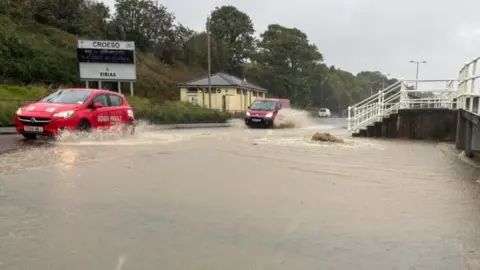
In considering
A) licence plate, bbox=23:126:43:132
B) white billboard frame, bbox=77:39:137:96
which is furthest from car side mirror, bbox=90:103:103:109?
white billboard frame, bbox=77:39:137:96

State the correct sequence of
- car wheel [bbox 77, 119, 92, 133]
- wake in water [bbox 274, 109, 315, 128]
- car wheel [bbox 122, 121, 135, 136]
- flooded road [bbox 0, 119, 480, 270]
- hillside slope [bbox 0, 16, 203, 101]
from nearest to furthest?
flooded road [bbox 0, 119, 480, 270]
car wheel [bbox 77, 119, 92, 133]
car wheel [bbox 122, 121, 135, 136]
wake in water [bbox 274, 109, 315, 128]
hillside slope [bbox 0, 16, 203, 101]

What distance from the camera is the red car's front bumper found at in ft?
34.2

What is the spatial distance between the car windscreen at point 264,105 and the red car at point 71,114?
12111 millimetres

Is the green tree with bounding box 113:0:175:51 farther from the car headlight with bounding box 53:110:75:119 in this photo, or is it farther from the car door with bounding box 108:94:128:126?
the car headlight with bounding box 53:110:75:119

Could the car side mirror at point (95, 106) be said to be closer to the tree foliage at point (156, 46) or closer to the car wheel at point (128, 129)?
the car wheel at point (128, 129)

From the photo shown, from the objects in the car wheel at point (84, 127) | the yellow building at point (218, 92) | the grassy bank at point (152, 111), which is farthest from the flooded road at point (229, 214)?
the yellow building at point (218, 92)

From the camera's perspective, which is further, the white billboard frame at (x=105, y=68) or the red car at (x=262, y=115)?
the white billboard frame at (x=105, y=68)

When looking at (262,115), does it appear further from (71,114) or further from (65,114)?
(65,114)

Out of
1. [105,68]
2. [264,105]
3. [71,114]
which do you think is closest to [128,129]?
[71,114]

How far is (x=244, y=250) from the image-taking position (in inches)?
147

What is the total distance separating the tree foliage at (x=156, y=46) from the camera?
34.0 m

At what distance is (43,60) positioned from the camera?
3419 cm

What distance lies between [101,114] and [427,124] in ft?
38.3

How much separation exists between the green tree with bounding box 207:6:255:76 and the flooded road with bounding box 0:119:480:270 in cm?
7020
